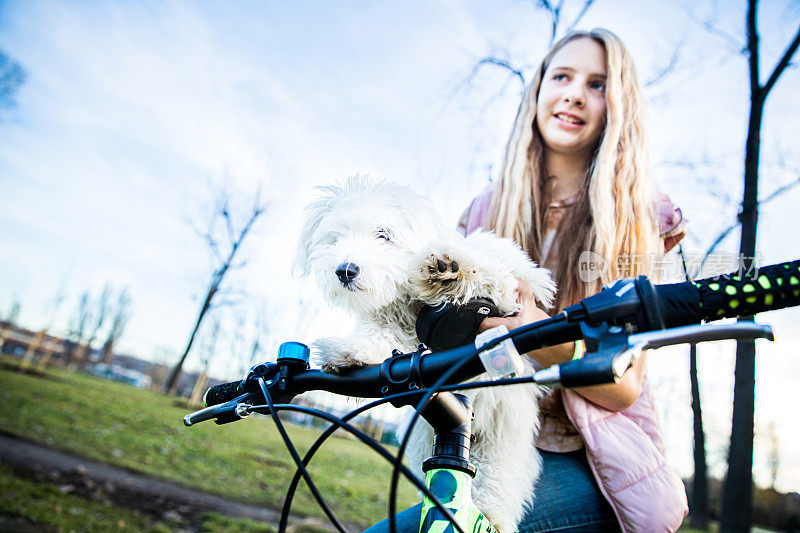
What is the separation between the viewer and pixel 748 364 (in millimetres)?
6672

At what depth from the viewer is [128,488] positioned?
655 cm

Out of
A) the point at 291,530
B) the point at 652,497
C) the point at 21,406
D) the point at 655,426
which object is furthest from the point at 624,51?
A: the point at 21,406

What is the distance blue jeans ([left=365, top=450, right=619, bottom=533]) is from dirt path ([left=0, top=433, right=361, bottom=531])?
5369mm

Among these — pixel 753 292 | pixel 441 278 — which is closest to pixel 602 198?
pixel 441 278

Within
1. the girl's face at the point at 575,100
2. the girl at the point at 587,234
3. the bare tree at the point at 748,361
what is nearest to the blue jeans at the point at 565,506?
the girl at the point at 587,234

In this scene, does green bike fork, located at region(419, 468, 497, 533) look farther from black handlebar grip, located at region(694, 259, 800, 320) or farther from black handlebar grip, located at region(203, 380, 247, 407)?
black handlebar grip, located at region(694, 259, 800, 320)

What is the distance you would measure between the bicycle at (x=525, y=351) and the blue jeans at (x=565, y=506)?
0.55 metres

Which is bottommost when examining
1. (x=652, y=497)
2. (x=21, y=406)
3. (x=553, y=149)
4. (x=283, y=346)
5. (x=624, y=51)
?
(x=21, y=406)

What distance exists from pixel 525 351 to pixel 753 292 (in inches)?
13.3

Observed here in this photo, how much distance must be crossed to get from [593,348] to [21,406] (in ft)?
41.1

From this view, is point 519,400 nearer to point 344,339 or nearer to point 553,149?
point 344,339

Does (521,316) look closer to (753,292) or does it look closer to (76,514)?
(753,292)

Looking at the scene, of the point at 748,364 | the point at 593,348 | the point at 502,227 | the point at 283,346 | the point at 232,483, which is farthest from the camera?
the point at 232,483

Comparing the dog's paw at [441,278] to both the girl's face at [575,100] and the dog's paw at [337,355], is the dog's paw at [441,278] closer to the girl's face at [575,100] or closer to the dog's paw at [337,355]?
the dog's paw at [337,355]
